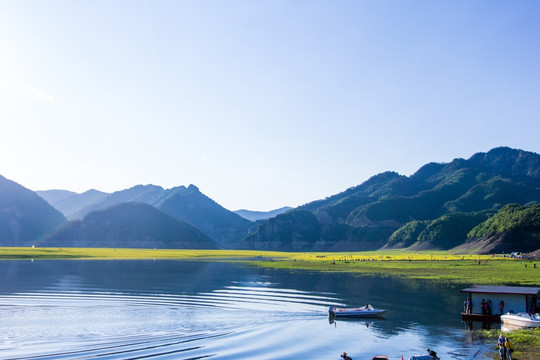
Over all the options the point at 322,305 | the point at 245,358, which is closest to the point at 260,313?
the point at 322,305

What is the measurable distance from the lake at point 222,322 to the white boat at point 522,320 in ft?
13.8

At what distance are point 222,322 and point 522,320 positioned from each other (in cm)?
2877

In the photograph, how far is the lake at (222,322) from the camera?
1447 inches

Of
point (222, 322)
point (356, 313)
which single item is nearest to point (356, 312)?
point (356, 313)

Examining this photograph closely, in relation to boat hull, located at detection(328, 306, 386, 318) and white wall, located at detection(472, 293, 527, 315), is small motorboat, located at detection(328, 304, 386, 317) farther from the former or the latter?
white wall, located at detection(472, 293, 527, 315)

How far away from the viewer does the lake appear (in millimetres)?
36750

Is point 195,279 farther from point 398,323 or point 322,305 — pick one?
point 398,323

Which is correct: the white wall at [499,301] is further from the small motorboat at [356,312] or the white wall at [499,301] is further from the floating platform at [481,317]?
the small motorboat at [356,312]

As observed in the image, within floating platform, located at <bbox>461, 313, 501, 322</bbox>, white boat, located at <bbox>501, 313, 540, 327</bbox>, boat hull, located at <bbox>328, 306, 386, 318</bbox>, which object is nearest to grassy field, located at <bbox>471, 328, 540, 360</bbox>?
white boat, located at <bbox>501, 313, 540, 327</bbox>

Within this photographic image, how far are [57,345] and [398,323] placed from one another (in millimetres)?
32428

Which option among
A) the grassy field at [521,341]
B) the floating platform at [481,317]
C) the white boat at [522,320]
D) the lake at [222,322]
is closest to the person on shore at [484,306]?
the floating platform at [481,317]

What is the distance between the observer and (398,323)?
48938 mm

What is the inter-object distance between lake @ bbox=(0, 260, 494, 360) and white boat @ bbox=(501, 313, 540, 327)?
4195mm

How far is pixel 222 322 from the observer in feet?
159
